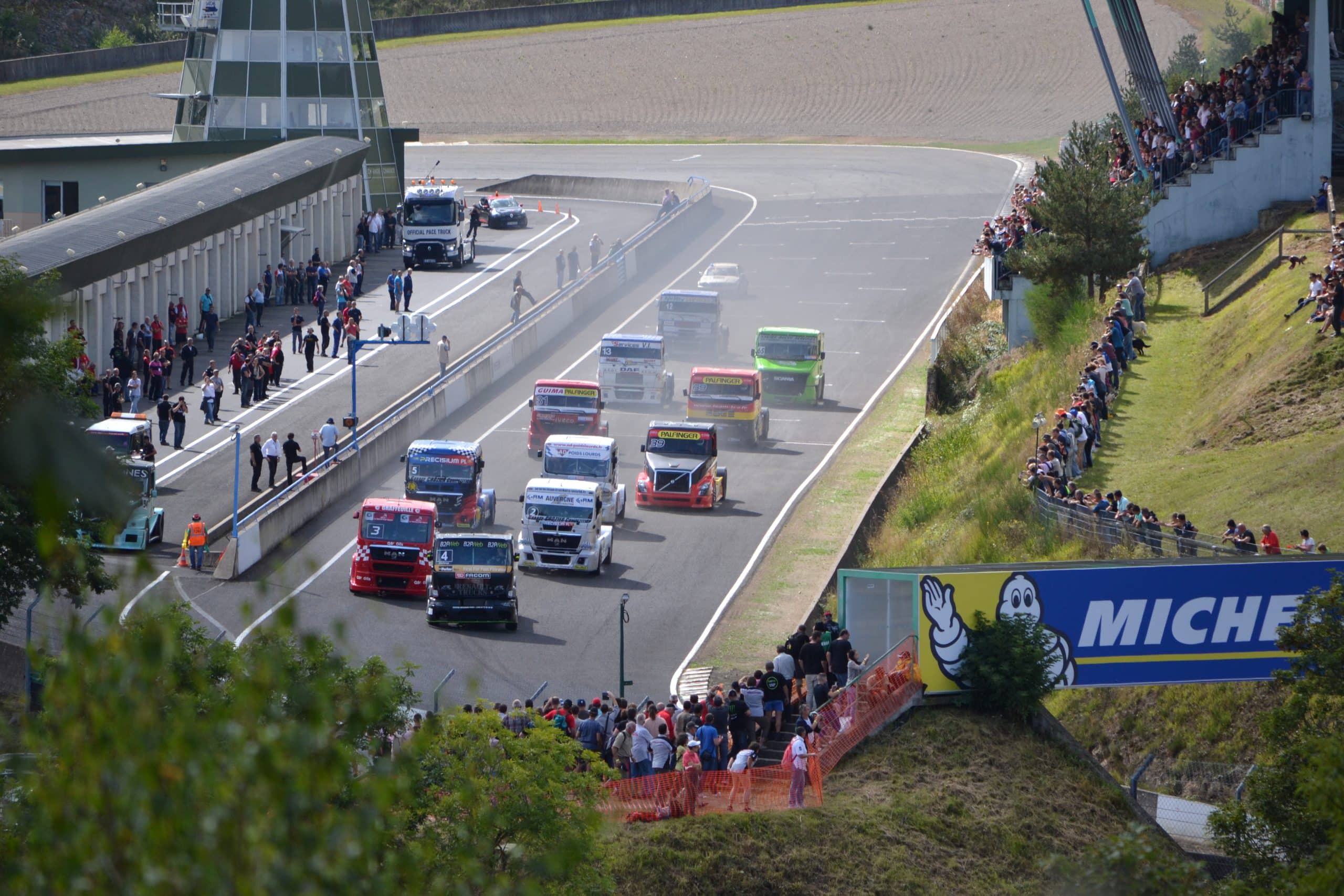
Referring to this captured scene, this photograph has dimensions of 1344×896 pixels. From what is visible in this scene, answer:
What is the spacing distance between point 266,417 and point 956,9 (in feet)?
247

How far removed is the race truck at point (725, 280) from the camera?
56531 mm

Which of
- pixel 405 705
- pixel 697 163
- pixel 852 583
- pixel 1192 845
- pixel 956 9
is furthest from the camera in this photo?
pixel 956 9

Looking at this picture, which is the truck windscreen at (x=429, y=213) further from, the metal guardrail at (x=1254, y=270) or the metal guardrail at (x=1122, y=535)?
the metal guardrail at (x=1122, y=535)

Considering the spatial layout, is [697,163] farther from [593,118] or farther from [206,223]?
[206,223]

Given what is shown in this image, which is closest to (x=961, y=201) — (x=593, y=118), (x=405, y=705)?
(x=593, y=118)

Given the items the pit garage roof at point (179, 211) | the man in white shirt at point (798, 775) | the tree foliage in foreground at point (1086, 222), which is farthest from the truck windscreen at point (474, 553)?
the tree foliage in foreground at point (1086, 222)

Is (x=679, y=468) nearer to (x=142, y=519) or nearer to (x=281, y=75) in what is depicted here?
(x=142, y=519)

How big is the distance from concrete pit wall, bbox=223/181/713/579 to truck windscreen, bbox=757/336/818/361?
24.9 feet

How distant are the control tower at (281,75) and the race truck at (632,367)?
27192 millimetres

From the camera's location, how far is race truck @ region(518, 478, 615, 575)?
32344 mm

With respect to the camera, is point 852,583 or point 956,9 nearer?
point 852,583

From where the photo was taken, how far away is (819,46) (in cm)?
10144

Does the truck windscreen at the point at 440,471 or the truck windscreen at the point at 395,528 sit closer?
the truck windscreen at the point at 395,528

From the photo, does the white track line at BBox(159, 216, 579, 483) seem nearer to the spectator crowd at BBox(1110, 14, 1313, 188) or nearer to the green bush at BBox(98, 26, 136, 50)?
the spectator crowd at BBox(1110, 14, 1313, 188)
